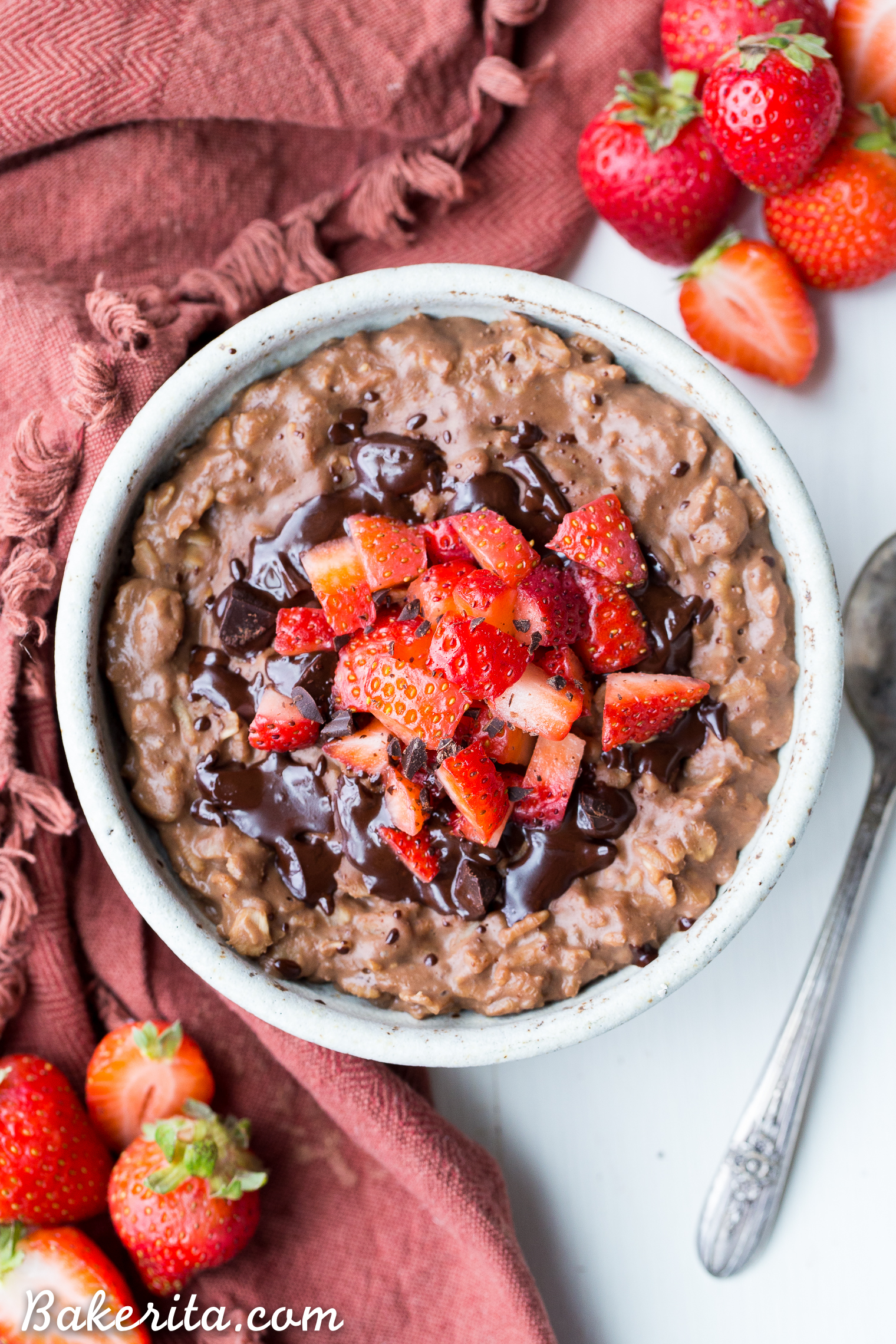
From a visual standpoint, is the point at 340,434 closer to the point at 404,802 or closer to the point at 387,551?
the point at 387,551

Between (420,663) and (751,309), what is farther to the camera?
(751,309)

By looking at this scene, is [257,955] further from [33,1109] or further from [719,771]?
[719,771]

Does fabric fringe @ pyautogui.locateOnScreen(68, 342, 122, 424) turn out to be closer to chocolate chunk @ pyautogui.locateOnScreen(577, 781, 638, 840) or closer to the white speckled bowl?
the white speckled bowl

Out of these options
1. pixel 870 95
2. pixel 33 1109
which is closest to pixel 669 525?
pixel 870 95

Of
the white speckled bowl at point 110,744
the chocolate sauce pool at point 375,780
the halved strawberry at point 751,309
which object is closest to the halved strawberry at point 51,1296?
the white speckled bowl at point 110,744

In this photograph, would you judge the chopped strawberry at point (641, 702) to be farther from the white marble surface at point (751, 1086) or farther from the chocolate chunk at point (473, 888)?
the white marble surface at point (751, 1086)

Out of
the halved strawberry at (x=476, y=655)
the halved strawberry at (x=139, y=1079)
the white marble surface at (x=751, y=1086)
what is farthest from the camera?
the white marble surface at (x=751, y=1086)

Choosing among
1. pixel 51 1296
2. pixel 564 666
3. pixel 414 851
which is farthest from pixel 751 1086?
pixel 51 1296
